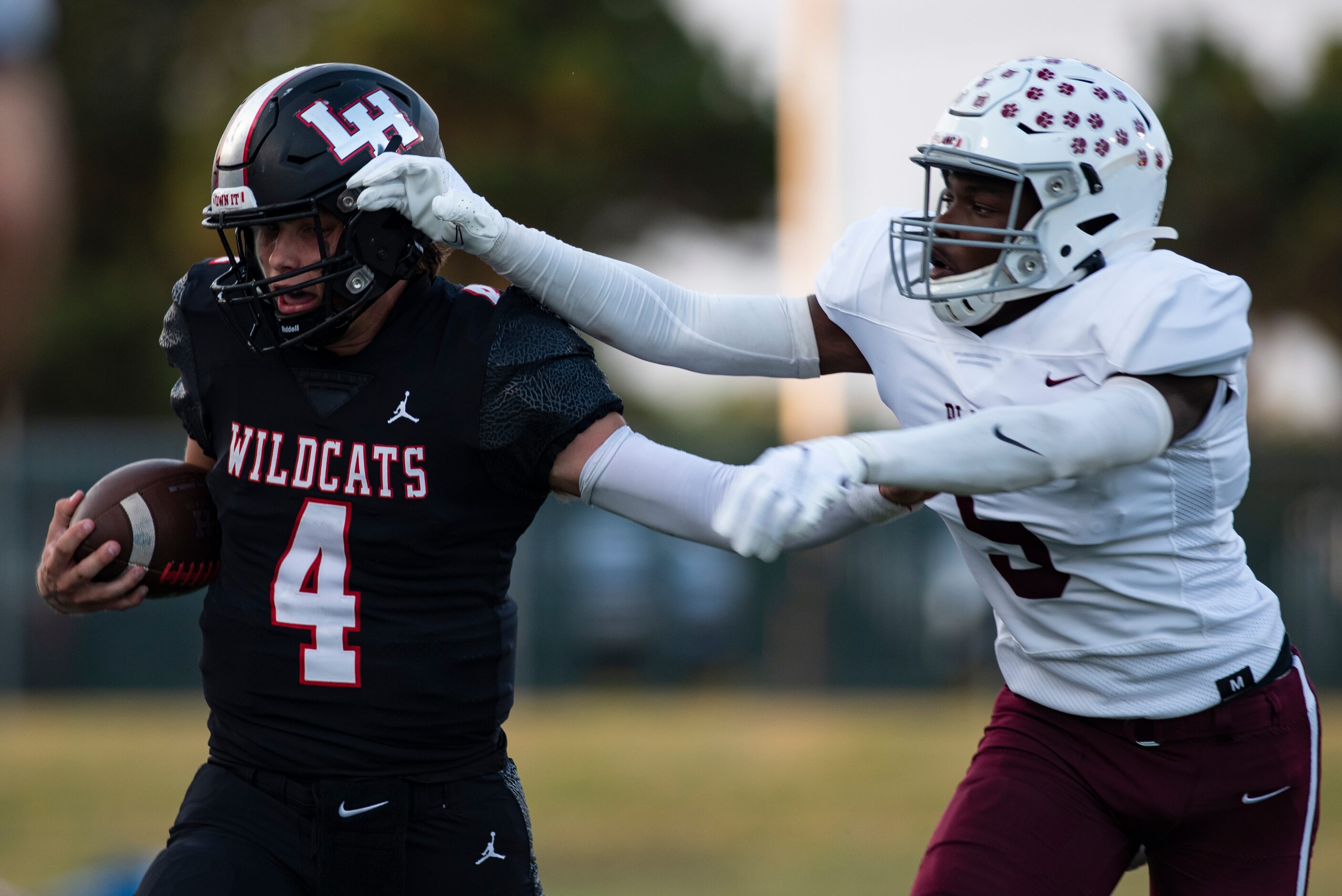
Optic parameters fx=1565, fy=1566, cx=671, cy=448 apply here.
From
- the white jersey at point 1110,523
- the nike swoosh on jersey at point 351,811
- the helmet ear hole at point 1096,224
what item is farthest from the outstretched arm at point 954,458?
the nike swoosh on jersey at point 351,811

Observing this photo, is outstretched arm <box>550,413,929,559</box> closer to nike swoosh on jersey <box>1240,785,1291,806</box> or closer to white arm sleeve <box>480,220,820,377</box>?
white arm sleeve <box>480,220,820,377</box>

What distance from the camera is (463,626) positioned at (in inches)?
113

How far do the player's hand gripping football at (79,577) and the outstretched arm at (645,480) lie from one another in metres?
0.91

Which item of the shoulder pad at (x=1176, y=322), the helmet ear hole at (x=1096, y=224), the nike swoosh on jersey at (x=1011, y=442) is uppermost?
the helmet ear hole at (x=1096, y=224)

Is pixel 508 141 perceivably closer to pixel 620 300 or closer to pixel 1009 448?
pixel 620 300

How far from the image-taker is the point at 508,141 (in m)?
19.3

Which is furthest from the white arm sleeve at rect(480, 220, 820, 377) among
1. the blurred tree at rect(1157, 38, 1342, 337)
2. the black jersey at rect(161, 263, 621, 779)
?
the blurred tree at rect(1157, 38, 1342, 337)

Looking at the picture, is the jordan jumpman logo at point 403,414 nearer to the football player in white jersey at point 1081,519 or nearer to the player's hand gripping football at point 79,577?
the football player in white jersey at point 1081,519

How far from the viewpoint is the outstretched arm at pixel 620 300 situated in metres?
2.87

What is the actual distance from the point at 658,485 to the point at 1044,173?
92cm

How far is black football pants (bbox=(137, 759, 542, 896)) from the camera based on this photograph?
2.71m

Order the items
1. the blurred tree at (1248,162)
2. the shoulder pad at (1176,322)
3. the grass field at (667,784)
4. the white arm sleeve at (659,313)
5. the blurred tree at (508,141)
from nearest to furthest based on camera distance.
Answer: the shoulder pad at (1176,322) < the white arm sleeve at (659,313) < the grass field at (667,784) < the blurred tree at (1248,162) < the blurred tree at (508,141)

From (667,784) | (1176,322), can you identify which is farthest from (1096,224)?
(667,784)

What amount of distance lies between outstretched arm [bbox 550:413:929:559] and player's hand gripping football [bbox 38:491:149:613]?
91 cm
